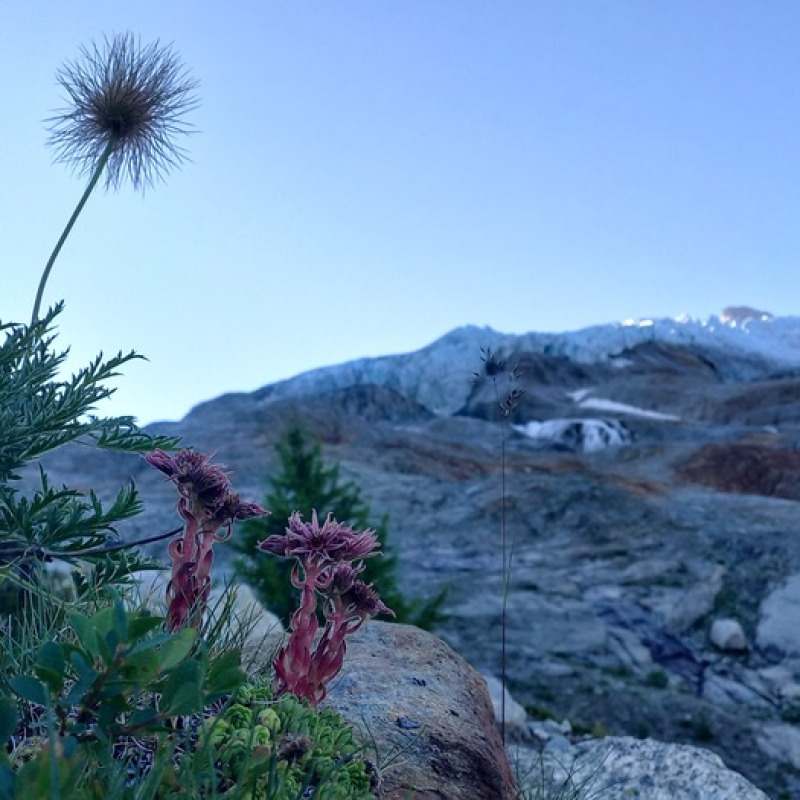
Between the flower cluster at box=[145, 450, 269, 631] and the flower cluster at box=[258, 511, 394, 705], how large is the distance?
21 cm

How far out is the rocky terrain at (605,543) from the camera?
1313 cm

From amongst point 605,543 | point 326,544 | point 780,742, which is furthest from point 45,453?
point 605,543

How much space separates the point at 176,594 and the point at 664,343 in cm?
7886

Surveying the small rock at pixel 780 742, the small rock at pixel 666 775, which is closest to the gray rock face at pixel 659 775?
the small rock at pixel 666 775

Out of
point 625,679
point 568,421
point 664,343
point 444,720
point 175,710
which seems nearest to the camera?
point 175,710

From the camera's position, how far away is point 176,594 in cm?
321

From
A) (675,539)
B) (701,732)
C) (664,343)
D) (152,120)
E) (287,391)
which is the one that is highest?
(664,343)

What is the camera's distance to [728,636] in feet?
52.5

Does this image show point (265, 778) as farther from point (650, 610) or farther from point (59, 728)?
point (650, 610)

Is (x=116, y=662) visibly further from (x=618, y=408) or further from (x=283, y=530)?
(x=618, y=408)

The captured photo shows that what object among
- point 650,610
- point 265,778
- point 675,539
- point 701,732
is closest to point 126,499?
point 265,778

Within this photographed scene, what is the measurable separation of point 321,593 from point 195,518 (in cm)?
53

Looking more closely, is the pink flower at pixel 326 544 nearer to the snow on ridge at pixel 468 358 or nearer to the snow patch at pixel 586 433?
the snow patch at pixel 586 433

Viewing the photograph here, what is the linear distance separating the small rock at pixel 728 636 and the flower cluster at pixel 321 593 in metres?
14.5
